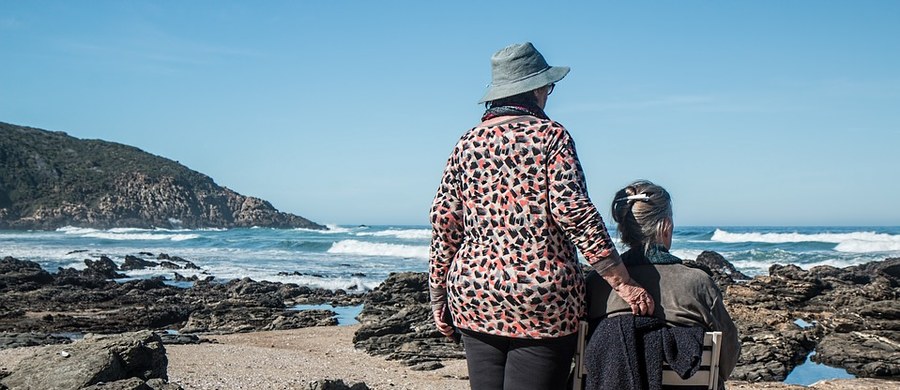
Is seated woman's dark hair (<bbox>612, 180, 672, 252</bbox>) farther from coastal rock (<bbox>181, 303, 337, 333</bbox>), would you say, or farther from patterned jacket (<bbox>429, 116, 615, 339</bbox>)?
coastal rock (<bbox>181, 303, 337, 333</bbox>)

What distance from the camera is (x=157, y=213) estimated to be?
73.8m

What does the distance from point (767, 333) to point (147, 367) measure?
691 centimetres

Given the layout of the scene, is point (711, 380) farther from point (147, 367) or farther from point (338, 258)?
point (338, 258)

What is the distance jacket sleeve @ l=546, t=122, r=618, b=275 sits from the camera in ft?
8.36

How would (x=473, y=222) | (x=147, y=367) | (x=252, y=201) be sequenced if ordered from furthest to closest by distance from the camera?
(x=252, y=201) → (x=147, y=367) → (x=473, y=222)

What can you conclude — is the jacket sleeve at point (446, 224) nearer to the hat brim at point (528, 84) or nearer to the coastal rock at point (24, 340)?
the hat brim at point (528, 84)

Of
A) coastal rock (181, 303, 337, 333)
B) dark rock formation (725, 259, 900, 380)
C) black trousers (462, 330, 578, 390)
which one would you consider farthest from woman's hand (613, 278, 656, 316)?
coastal rock (181, 303, 337, 333)

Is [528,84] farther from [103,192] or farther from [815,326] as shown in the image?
[103,192]

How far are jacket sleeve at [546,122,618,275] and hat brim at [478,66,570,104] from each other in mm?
285

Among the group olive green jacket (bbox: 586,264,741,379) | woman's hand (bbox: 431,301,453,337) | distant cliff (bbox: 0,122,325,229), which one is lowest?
woman's hand (bbox: 431,301,453,337)

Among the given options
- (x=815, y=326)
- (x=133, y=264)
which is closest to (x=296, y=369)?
(x=815, y=326)

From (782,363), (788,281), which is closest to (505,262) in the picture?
(782,363)

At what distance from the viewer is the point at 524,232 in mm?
2617

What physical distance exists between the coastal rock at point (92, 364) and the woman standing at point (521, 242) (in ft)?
9.33
